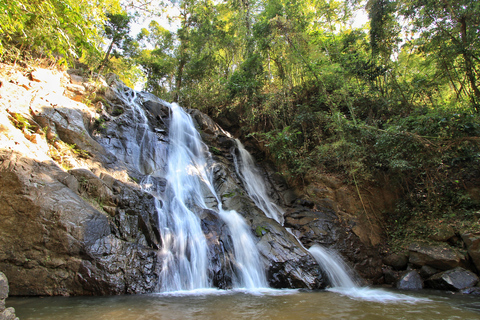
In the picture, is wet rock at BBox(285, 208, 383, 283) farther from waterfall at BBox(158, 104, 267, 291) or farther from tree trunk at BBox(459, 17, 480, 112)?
tree trunk at BBox(459, 17, 480, 112)

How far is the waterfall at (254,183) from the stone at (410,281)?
423cm

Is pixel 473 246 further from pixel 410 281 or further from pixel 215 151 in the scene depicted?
pixel 215 151

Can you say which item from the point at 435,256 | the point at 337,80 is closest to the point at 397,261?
the point at 435,256

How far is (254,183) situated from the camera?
11805mm

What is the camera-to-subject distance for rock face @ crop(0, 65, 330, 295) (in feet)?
14.9

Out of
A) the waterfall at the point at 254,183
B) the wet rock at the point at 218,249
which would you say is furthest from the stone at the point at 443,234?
the wet rock at the point at 218,249

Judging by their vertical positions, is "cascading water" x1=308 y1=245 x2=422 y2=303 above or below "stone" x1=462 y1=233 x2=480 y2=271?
below

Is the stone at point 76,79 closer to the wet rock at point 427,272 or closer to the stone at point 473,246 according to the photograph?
the wet rock at point 427,272

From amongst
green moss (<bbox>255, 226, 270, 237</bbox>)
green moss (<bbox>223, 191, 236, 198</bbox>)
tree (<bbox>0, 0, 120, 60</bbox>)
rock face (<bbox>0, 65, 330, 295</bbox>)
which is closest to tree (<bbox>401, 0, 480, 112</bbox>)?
green moss (<bbox>255, 226, 270, 237</bbox>)

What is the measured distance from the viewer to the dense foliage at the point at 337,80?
7.48m

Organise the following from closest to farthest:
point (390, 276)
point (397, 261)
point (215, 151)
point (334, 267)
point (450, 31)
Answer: point (334, 267)
point (390, 276)
point (397, 261)
point (450, 31)
point (215, 151)

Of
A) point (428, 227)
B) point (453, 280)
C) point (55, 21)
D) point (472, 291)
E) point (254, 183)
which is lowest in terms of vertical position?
point (472, 291)

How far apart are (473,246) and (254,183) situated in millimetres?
7776

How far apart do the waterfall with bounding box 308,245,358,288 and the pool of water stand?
5.35 ft
